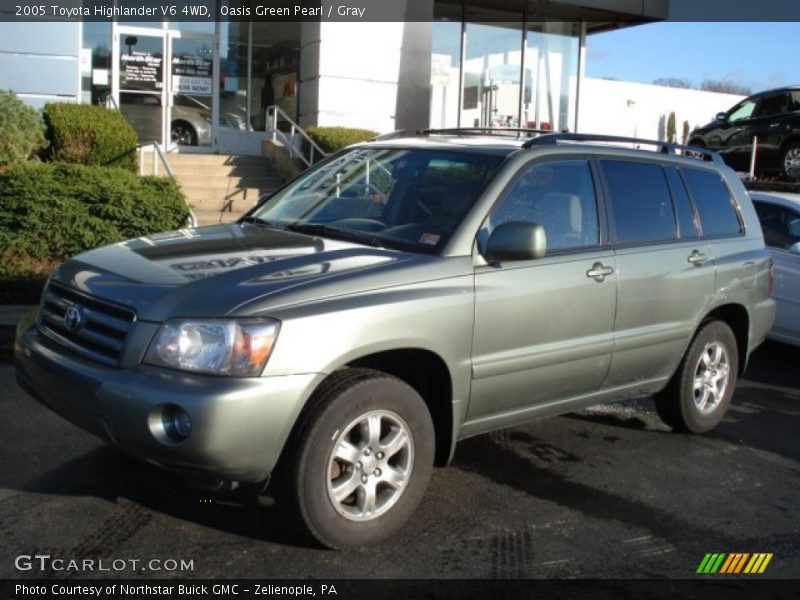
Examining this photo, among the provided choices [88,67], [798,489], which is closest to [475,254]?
[798,489]

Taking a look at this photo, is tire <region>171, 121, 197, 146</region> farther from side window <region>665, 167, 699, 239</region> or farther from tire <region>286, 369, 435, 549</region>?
tire <region>286, 369, 435, 549</region>

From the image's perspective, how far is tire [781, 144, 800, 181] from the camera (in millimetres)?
16797

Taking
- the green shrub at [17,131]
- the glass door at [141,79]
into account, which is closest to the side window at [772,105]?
the glass door at [141,79]

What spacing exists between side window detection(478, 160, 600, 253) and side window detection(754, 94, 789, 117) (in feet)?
45.1

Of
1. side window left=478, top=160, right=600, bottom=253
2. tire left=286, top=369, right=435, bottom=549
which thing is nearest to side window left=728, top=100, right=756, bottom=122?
side window left=478, top=160, right=600, bottom=253

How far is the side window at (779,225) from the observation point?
867cm

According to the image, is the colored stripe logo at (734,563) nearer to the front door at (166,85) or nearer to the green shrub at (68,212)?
the green shrub at (68,212)

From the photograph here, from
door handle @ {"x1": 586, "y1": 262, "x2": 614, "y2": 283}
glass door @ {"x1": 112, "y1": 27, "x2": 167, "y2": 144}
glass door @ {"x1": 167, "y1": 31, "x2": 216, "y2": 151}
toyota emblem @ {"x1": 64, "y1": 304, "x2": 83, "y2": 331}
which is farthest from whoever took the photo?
glass door @ {"x1": 167, "y1": 31, "x2": 216, "y2": 151}

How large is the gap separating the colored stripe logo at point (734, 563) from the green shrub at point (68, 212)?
7232mm

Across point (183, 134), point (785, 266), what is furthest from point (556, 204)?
point (183, 134)

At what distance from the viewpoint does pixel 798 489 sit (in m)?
5.20
